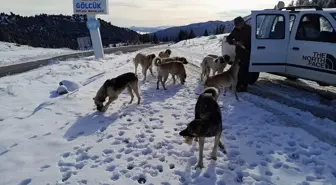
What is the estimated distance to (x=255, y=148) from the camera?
5887 millimetres

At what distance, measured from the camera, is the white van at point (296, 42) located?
8.24m

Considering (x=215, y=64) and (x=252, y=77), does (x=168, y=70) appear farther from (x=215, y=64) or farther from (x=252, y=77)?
(x=252, y=77)

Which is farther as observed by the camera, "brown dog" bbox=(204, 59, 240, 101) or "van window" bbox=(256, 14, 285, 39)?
"van window" bbox=(256, 14, 285, 39)

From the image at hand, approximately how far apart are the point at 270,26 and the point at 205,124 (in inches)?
224

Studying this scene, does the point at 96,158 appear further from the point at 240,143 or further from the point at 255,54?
the point at 255,54

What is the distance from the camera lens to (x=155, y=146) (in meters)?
6.12

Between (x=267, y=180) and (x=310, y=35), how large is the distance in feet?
17.2

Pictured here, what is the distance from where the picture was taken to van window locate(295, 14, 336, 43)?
8.18 meters

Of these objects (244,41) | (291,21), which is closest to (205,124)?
(244,41)

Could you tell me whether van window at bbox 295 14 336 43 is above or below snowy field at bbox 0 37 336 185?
above

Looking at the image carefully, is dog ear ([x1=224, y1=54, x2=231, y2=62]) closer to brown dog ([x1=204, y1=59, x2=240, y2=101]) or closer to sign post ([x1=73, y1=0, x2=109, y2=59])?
brown dog ([x1=204, y1=59, x2=240, y2=101])

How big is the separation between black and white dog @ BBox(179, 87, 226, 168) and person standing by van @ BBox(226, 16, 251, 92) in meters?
3.99

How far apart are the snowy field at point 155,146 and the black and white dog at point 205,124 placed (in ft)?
1.20

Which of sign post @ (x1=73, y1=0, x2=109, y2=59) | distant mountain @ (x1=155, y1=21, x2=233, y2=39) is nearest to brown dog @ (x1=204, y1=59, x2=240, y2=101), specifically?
sign post @ (x1=73, y1=0, x2=109, y2=59)
